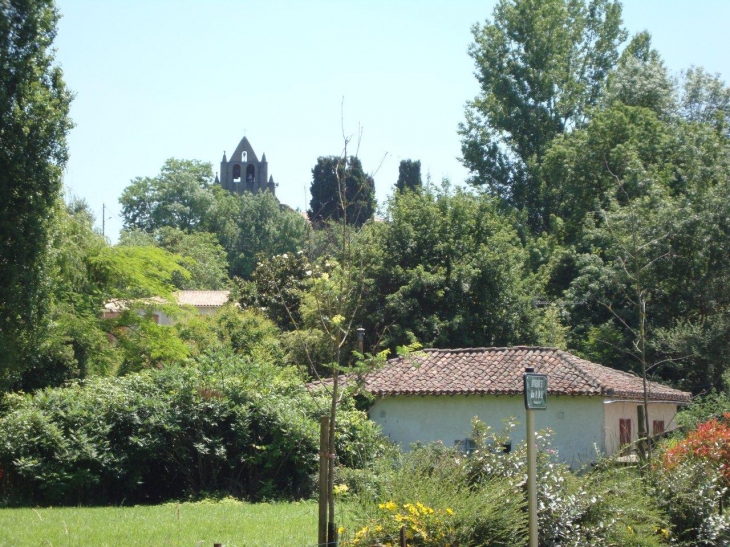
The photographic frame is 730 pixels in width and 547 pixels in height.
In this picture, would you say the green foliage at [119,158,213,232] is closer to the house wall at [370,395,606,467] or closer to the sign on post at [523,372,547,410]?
the house wall at [370,395,606,467]

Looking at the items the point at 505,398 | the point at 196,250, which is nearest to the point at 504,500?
the point at 505,398

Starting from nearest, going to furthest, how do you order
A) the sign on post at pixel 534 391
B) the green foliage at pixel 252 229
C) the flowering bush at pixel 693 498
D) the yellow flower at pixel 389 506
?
1. the sign on post at pixel 534 391
2. the yellow flower at pixel 389 506
3. the flowering bush at pixel 693 498
4. the green foliage at pixel 252 229

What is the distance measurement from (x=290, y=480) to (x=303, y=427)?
1.37 m

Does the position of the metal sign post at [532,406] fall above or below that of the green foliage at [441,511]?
above

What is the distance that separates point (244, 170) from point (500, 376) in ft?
336

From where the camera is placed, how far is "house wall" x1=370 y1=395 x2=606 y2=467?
80.0ft

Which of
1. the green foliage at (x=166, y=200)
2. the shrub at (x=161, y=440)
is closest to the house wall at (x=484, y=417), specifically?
the shrub at (x=161, y=440)

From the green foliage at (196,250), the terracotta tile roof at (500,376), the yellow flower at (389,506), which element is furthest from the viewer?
the green foliage at (196,250)

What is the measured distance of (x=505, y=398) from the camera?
81.9 ft

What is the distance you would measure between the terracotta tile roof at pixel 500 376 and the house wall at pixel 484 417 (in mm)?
407

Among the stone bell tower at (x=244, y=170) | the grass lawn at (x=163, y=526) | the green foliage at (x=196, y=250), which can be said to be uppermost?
the stone bell tower at (x=244, y=170)

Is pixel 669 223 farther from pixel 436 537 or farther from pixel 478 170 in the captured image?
pixel 436 537

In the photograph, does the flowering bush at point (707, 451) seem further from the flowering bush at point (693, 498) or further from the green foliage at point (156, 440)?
the green foliage at point (156, 440)

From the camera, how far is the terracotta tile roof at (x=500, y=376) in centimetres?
2444
